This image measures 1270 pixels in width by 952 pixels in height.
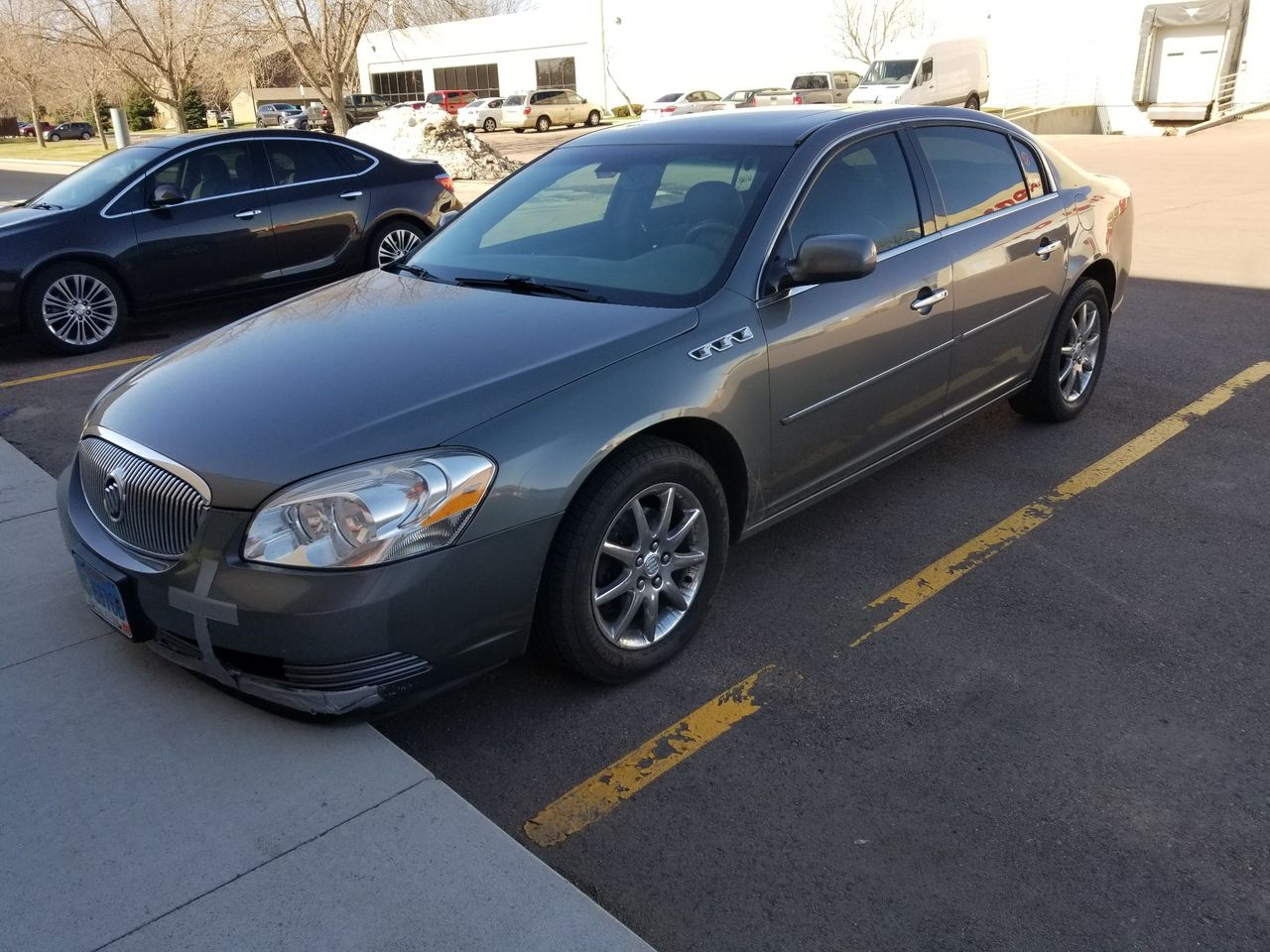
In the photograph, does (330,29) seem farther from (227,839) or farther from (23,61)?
(23,61)

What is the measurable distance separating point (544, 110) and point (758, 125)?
41.0 metres

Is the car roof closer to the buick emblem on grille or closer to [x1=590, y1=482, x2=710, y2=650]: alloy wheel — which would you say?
[x1=590, y1=482, x2=710, y2=650]: alloy wheel

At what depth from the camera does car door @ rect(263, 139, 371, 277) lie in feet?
28.0

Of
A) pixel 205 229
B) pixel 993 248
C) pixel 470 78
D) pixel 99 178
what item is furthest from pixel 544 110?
pixel 993 248

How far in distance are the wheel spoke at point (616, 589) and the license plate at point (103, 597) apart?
1342 mm

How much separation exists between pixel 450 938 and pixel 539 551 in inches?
40.2

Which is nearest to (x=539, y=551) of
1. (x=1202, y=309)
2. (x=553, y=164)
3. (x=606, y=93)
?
(x=553, y=164)

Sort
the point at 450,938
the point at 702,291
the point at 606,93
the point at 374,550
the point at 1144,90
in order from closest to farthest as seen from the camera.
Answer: the point at 450,938, the point at 374,550, the point at 702,291, the point at 1144,90, the point at 606,93

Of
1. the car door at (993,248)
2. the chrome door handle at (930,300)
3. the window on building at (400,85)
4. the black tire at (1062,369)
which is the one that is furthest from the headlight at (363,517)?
the window on building at (400,85)

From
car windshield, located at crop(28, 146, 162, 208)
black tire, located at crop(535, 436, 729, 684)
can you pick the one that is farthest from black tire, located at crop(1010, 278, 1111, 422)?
car windshield, located at crop(28, 146, 162, 208)

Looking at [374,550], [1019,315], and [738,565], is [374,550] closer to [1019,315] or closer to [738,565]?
[738,565]

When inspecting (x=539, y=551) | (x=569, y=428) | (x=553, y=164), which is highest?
(x=553, y=164)

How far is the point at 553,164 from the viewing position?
4594 millimetres

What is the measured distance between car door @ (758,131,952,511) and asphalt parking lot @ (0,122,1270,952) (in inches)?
20.1
